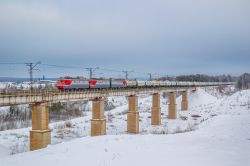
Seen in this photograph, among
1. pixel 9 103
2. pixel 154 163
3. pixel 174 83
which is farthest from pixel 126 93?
pixel 154 163

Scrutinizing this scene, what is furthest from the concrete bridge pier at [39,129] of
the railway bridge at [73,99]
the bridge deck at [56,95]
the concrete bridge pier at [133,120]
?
the concrete bridge pier at [133,120]

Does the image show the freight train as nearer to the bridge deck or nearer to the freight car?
the freight car

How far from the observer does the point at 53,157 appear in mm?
16734

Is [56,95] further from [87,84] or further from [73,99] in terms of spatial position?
[87,84]

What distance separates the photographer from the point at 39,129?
105ft

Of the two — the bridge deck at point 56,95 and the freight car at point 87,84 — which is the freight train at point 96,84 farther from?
the bridge deck at point 56,95

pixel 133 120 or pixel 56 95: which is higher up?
pixel 56 95

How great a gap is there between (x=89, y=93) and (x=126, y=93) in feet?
35.5

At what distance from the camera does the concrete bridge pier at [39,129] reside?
105 feet

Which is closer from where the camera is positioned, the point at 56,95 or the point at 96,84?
the point at 56,95

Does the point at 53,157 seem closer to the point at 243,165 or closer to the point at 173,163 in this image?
the point at 173,163

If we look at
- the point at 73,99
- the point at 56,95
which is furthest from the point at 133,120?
the point at 56,95

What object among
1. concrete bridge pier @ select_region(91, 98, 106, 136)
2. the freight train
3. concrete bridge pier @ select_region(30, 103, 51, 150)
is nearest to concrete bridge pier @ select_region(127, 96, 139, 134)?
the freight train

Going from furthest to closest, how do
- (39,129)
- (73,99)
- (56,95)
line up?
(73,99) < (56,95) < (39,129)
